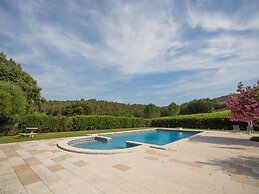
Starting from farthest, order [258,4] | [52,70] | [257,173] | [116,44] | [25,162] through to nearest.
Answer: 1. [52,70]
2. [116,44]
3. [258,4]
4. [25,162]
5. [257,173]

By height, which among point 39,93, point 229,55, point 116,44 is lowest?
point 39,93

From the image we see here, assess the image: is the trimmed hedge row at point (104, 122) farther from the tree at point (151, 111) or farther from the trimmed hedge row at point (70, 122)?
the tree at point (151, 111)

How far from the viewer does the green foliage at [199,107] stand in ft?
154

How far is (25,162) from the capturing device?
6.08m

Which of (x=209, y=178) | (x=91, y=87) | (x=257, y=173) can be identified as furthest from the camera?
(x=91, y=87)

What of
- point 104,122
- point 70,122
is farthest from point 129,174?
point 104,122

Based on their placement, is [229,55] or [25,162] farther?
[229,55]

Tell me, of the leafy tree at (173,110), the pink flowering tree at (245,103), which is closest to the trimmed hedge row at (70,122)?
A: the pink flowering tree at (245,103)

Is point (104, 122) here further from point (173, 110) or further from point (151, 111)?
point (173, 110)

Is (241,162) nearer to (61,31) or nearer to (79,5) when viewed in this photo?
(79,5)

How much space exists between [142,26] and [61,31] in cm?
544

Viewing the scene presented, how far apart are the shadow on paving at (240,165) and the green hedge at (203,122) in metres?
15.1

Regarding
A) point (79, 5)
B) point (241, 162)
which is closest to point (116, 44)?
point (79, 5)

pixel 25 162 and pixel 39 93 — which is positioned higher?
pixel 39 93
